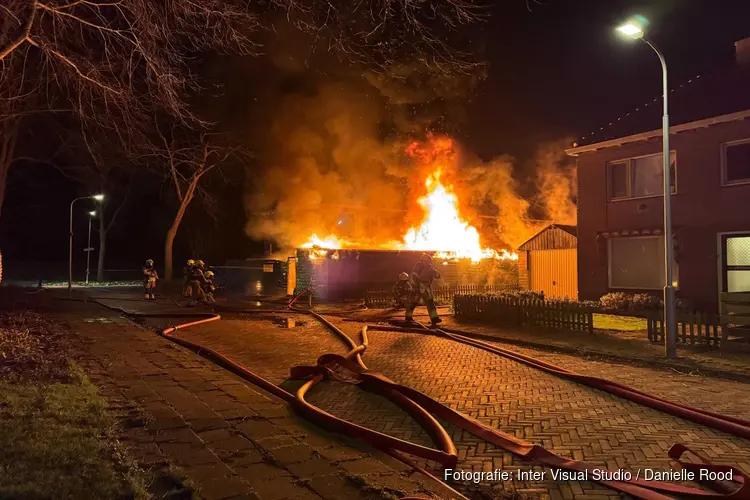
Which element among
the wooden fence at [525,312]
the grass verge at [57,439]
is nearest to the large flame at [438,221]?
the wooden fence at [525,312]

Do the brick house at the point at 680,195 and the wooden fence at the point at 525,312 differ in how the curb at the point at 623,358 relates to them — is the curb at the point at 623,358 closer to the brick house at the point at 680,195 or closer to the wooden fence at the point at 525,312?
the wooden fence at the point at 525,312

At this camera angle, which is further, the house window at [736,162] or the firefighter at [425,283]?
the firefighter at [425,283]

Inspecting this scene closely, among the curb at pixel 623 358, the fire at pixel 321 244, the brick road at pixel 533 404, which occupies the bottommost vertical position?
the brick road at pixel 533 404

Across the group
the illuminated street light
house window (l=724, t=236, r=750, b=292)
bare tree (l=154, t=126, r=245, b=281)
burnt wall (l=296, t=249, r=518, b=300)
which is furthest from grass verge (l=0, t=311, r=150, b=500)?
bare tree (l=154, t=126, r=245, b=281)

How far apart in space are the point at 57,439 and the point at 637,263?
14823 mm

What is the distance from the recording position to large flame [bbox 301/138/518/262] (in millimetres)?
24828

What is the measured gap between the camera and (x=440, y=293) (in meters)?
20.7

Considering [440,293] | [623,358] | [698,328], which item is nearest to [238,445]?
[623,358]

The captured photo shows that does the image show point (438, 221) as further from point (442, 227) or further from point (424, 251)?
point (424, 251)

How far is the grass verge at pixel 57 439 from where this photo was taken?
314 centimetres

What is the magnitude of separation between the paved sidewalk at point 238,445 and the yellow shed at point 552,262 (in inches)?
582

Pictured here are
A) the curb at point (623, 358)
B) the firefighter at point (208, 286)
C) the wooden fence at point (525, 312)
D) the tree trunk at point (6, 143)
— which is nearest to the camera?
the curb at point (623, 358)

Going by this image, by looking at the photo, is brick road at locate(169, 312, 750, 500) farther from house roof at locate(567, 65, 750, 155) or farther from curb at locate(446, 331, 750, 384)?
house roof at locate(567, 65, 750, 155)

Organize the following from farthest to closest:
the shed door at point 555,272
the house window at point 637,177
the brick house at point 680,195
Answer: the shed door at point 555,272
the house window at point 637,177
the brick house at point 680,195
